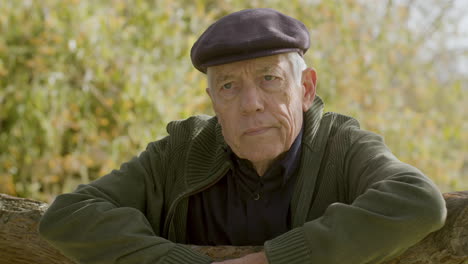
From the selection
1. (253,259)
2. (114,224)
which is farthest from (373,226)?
(114,224)

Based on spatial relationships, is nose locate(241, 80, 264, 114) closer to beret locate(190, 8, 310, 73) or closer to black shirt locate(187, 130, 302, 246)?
beret locate(190, 8, 310, 73)

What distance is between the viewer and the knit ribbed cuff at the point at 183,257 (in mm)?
2084

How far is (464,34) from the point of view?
28.6 ft

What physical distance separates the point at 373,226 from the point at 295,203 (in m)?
0.48

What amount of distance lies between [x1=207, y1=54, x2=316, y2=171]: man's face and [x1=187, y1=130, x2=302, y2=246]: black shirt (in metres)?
0.10

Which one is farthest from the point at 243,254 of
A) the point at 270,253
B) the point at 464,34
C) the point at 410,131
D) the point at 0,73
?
the point at 464,34

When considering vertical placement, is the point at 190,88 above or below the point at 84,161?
above

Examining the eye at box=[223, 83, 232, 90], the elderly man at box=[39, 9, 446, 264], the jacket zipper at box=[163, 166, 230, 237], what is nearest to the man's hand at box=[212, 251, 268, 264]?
the elderly man at box=[39, 9, 446, 264]

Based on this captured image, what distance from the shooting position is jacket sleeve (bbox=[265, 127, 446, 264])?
71.6 inches

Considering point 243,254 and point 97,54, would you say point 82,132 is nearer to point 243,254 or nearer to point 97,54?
point 97,54

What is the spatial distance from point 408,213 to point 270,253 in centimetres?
44

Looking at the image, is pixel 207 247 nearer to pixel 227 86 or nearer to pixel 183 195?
pixel 183 195

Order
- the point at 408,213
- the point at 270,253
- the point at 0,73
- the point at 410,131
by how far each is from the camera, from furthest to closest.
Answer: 1. the point at 410,131
2. the point at 0,73
3. the point at 270,253
4. the point at 408,213

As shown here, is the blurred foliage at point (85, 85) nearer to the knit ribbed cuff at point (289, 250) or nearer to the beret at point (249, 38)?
the beret at point (249, 38)
